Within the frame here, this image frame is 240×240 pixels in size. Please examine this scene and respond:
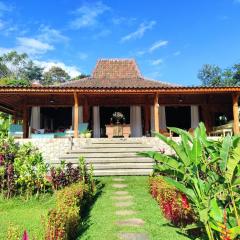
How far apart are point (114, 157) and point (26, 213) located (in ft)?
18.7

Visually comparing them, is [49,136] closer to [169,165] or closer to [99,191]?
[99,191]

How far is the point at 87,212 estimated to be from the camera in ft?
21.5

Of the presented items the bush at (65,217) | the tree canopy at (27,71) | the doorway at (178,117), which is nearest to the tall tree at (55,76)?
the tree canopy at (27,71)

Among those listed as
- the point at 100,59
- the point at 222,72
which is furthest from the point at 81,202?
the point at 222,72

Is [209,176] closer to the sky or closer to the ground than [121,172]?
closer to the sky

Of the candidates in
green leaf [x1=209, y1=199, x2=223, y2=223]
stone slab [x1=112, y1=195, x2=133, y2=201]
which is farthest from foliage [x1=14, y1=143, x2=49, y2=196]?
green leaf [x1=209, y1=199, x2=223, y2=223]

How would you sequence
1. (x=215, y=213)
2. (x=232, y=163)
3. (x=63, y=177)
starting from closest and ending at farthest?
1. (x=215, y=213)
2. (x=232, y=163)
3. (x=63, y=177)

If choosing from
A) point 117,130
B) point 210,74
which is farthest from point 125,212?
point 210,74

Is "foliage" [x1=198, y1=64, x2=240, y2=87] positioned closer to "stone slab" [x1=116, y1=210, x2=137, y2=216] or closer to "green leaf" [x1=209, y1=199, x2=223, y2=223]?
"stone slab" [x1=116, y1=210, x2=137, y2=216]

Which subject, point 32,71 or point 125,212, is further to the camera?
point 32,71

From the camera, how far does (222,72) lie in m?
56.0

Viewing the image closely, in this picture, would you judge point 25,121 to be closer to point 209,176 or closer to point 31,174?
point 31,174

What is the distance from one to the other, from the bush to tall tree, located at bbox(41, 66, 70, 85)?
287ft

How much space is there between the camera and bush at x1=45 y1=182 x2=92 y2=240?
3983 millimetres
